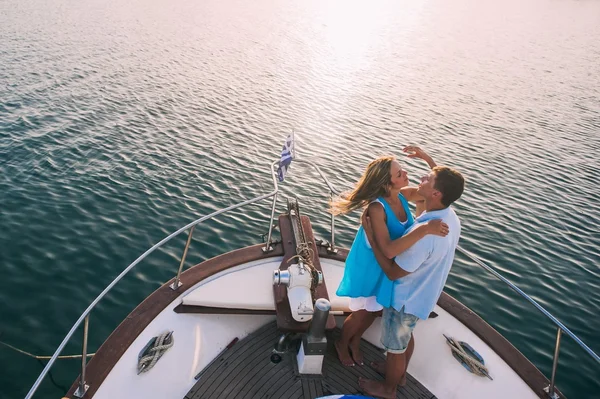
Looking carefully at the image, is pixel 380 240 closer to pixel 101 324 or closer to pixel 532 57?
pixel 101 324

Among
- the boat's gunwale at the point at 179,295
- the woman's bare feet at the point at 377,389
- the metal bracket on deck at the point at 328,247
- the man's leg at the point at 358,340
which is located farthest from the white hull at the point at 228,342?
the metal bracket on deck at the point at 328,247

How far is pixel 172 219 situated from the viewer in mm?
10117

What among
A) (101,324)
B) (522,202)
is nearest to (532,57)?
(522,202)

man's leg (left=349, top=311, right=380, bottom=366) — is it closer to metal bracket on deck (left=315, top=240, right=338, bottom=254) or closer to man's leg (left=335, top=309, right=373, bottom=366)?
man's leg (left=335, top=309, right=373, bottom=366)

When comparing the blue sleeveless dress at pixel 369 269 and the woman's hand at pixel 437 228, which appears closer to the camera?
the woman's hand at pixel 437 228

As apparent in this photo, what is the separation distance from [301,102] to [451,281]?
1272 cm

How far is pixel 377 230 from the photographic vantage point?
3832mm

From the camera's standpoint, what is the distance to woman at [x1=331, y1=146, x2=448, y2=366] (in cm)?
383

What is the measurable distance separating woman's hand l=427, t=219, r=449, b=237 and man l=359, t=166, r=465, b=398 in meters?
0.18

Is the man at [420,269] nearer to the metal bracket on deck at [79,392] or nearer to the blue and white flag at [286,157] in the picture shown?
the blue and white flag at [286,157]

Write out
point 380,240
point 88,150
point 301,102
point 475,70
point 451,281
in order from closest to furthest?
point 380,240, point 451,281, point 88,150, point 301,102, point 475,70

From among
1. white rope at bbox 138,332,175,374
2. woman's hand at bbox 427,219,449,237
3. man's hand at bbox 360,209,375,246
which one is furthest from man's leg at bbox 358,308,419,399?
white rope at bbox 138,332,175,374

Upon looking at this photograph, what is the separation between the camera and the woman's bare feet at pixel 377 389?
429cm

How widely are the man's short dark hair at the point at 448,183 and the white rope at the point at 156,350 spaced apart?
293cm
